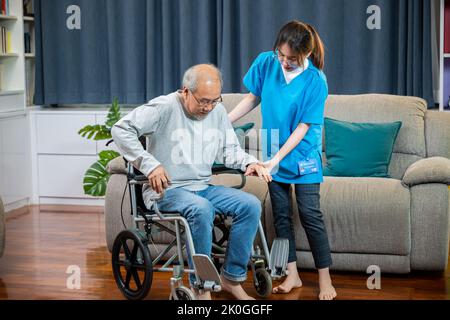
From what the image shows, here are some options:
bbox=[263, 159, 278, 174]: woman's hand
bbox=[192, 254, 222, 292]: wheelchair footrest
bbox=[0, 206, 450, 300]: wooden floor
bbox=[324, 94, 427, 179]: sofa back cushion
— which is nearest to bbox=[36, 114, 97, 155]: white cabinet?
bbox=[0, 206, 450, 300]: wooden floor

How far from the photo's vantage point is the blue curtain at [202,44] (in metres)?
5.02

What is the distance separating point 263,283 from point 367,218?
2.20ft

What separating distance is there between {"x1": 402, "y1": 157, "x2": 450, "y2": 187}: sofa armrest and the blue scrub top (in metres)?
0.57

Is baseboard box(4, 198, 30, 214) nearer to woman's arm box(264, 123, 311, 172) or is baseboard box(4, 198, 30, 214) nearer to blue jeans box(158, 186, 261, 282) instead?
blue jeans box(158, 186, 261, 282)

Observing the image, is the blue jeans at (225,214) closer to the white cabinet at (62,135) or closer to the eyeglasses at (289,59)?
the eyeglasses at (289,59)

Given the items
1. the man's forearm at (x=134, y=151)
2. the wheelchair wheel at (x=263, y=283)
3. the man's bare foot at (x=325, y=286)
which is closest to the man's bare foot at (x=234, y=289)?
the wheelchair wheel at (x=263, y=283)

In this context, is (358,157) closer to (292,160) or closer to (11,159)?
(292,160)

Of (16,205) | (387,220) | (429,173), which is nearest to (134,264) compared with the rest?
(387,220)

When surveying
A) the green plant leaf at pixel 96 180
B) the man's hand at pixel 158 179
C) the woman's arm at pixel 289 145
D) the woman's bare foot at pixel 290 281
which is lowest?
the woman's bare foot at pixel 290 281

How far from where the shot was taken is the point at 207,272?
292 cm

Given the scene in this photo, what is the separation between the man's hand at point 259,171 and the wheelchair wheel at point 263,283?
43cm

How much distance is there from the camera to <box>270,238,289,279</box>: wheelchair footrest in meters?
3.16
